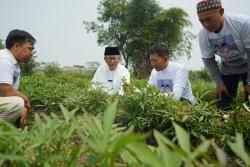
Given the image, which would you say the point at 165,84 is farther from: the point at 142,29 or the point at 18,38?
the point at 142,29

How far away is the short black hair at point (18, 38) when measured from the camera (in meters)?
3.75

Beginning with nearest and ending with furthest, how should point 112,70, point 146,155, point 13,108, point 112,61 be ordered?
point 146,155 → point 13,108 → point 112,61 → point 112,70

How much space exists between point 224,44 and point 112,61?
217cm

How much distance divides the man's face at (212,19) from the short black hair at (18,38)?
1747 mm

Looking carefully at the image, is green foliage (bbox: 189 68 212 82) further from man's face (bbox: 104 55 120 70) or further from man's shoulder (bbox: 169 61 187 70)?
man's shoulder (bbox: 169 61 187 70)

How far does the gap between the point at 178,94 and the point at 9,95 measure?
1.79 metres

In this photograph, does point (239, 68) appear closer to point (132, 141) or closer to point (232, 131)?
point (232, 131)

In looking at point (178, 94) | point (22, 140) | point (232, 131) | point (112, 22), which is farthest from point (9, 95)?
point (112, 22)

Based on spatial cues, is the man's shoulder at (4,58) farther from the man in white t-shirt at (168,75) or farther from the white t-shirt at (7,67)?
the man in white t-shirt at (168,75)

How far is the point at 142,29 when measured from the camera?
2886 centimetres

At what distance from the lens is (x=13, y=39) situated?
3768 mm

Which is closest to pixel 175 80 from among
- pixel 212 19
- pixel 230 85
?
pixel 230 85

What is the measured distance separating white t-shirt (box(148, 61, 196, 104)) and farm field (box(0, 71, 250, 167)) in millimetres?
793

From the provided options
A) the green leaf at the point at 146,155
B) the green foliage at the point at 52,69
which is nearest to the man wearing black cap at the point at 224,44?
the green leaf at the point at 146,155
